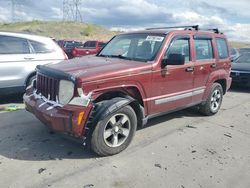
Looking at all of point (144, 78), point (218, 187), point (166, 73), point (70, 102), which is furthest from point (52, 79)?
point (218, 187)

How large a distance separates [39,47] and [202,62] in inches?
159

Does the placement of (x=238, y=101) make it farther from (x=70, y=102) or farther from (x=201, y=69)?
(x=70, y=102)

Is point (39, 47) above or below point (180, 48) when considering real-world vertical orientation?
below

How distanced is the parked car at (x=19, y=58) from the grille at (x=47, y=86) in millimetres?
2140

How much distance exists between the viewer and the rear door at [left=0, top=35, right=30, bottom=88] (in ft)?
22.6

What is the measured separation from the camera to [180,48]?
5523mm

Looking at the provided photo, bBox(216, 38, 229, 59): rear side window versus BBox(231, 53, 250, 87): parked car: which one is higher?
BBox(216, 38, 229, 59): rear side window

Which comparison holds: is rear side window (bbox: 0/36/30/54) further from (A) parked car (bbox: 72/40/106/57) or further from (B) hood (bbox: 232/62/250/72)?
(A) parked car (bbox: 72/40/106/57)

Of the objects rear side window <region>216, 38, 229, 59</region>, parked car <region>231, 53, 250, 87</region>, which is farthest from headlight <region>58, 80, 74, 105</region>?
parked car <region>231, 53, 250, 87</region>

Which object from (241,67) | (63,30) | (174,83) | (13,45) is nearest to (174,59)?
(174,83)

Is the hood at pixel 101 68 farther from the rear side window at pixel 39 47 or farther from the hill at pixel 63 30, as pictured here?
the hill at pixel 63 30

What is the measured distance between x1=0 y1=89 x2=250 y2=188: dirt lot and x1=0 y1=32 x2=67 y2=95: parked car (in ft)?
4.16

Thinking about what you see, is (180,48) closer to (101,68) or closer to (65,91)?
(101,68)

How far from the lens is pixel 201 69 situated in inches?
235
